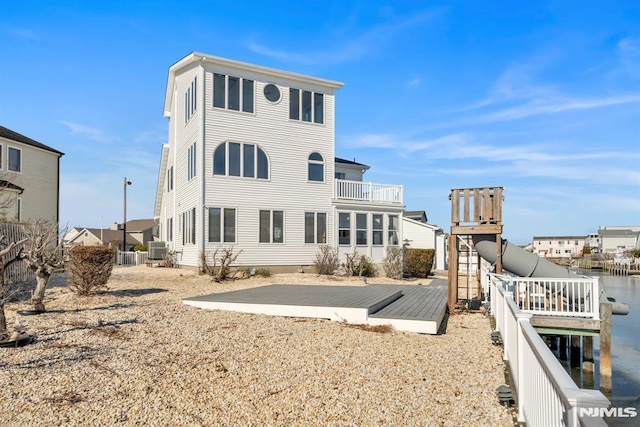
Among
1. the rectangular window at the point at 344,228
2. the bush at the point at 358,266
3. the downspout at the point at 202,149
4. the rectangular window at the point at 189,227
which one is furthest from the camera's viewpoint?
the rectangular window at the point at 344,228

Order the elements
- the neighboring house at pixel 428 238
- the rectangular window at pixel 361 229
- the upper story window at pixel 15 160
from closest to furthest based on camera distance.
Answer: the rectangular window at pixel 361 229
the upper story window at pixel 15 160
the neighboring house at pixel 428 238

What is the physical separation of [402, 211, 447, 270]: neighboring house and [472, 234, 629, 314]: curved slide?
768 inches

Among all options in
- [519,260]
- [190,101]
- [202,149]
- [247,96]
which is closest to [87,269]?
[202,149]

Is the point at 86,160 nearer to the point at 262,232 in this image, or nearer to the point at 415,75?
the point at 262,232

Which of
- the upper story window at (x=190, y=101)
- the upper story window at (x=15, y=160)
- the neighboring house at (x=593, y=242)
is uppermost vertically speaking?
the upper story window at (x=190, y=101)

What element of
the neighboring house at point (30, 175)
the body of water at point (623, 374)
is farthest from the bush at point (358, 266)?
the neighboring house at point (30, 175)

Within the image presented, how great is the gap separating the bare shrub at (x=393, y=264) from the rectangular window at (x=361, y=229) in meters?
1.56

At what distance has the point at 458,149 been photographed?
76.1 feet

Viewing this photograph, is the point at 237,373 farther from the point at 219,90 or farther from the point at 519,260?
the point at 219,90

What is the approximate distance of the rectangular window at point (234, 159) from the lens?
19.7 m

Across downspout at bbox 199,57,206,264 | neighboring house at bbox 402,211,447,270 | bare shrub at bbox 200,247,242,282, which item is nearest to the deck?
bare shrub at bbox 200,247,242,282

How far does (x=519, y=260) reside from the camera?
37.3ft

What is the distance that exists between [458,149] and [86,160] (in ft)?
63.0

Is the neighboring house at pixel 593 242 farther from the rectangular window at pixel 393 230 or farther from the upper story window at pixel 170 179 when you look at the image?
the upper story window at pixel 170 179
